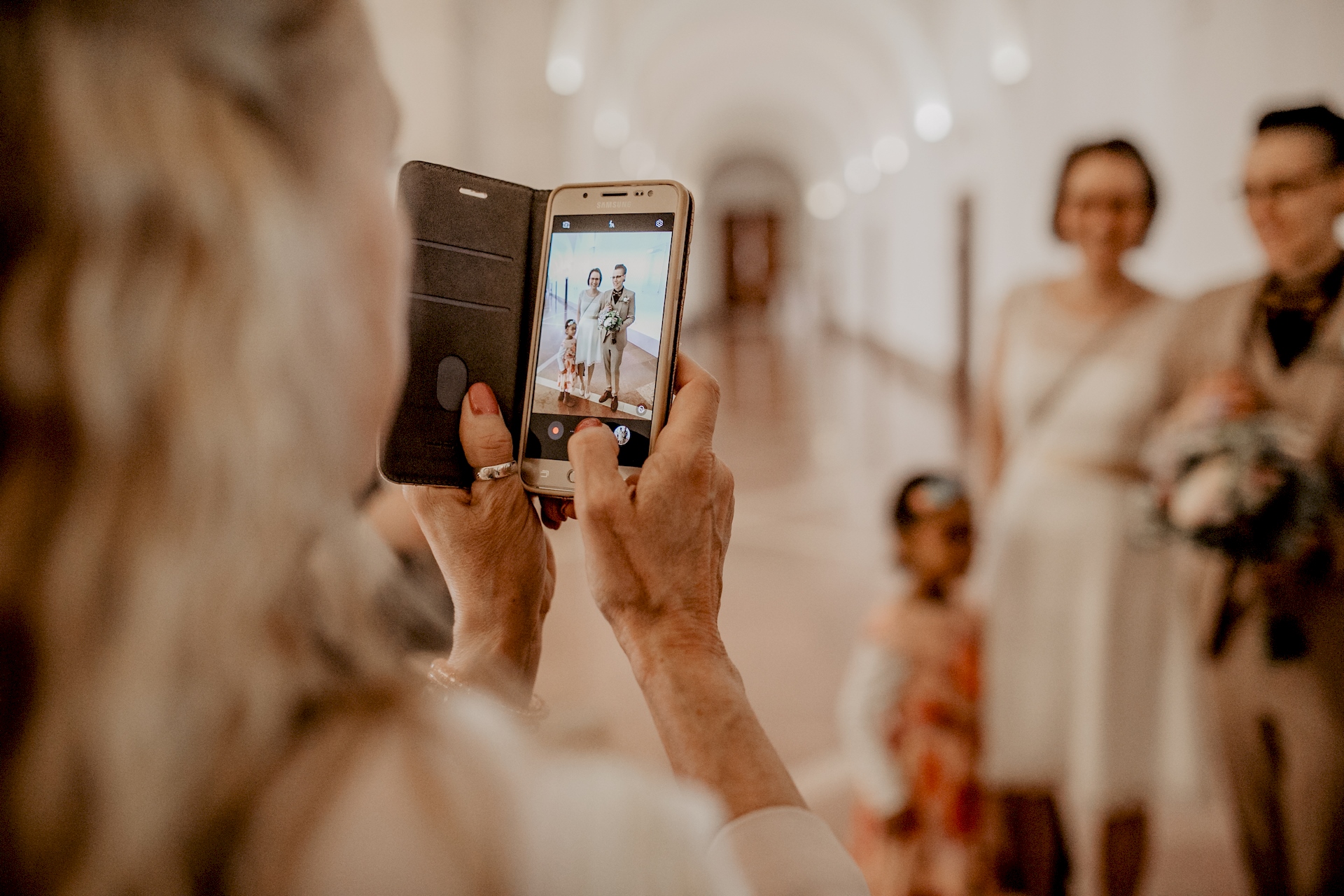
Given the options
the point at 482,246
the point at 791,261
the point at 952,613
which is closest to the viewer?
the point at 482,246

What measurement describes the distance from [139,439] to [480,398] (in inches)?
12.8

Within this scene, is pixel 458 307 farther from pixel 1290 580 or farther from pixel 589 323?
pixel 1290 580

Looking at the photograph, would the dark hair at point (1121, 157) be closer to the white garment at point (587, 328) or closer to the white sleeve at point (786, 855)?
the white garment at point (587, 328)

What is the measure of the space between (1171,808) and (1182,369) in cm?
139

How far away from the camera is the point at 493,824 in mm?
387

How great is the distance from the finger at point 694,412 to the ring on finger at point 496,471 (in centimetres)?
12

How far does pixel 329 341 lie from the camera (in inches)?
16.8

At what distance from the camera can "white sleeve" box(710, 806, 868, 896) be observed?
56 centimetres

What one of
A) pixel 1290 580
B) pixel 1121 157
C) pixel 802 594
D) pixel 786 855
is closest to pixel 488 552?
pixel 786 855

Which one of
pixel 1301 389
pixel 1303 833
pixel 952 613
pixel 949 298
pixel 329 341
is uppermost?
pixel 949 298

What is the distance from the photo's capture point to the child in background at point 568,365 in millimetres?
681

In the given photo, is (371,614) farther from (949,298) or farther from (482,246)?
(949,298)

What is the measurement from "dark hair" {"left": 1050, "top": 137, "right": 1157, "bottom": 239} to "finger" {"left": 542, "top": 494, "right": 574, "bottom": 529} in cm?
199

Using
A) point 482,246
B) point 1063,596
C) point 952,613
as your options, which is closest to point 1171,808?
point 1063,596
